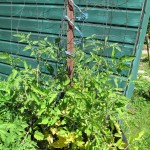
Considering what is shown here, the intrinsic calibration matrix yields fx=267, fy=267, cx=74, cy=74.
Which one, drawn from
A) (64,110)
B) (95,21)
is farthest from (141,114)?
(64,110)

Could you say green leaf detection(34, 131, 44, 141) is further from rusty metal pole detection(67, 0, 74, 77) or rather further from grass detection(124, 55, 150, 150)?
grass detection(124, 55, 150, 150)

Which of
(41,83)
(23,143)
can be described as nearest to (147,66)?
(41,83)

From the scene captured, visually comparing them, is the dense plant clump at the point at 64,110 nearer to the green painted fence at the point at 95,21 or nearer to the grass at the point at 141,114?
the green painted fence at the point at 95,21

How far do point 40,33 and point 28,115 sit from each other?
2.16 meters

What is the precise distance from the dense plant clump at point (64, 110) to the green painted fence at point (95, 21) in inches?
19.8

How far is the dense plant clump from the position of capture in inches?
81.4

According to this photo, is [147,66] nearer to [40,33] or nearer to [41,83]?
[40,33]

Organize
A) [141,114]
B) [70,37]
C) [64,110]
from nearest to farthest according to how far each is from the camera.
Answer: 1. [64,110]
2. [70,37]
3. [141,114]

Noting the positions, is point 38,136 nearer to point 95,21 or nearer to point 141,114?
point 95,21

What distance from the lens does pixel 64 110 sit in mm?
2305

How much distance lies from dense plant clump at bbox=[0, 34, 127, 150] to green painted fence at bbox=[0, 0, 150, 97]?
50 centimetres

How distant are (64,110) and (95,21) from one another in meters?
1.73

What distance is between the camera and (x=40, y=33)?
14.0 feet

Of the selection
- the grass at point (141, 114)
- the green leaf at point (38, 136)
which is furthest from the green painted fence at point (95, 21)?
the green leaf at point (38, 136)
